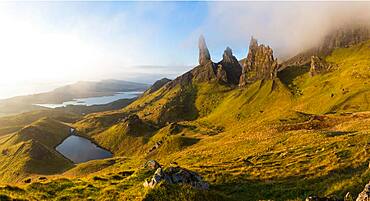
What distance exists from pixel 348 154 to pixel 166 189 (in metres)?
22.4

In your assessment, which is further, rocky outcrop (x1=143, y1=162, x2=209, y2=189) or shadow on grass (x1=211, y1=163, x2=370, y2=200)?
rocky outcrop (x1=143, y1=162, x2=209, y2=189)

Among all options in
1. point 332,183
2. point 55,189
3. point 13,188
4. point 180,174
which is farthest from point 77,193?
point 332,183

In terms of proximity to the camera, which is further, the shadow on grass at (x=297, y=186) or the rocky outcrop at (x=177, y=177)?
the rocky outcrop at (x=177, y=177)

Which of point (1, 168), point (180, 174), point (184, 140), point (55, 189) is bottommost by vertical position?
point (1, 168)

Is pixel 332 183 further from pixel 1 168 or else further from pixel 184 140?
pixel 1 168

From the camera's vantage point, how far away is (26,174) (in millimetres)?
169750

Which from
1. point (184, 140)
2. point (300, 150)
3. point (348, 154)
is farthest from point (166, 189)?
point (184, 140)

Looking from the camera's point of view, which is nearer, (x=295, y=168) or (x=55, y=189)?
(x=55, y=189)

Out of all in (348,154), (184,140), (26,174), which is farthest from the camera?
(26,174)

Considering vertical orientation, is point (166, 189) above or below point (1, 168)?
above

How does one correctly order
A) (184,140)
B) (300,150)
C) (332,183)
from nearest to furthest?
(332,183) → (300,150) → (184,140)

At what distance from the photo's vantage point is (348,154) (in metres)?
36.0

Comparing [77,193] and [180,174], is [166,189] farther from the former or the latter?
[77,193]

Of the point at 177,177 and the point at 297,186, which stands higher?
the point at 177,177
